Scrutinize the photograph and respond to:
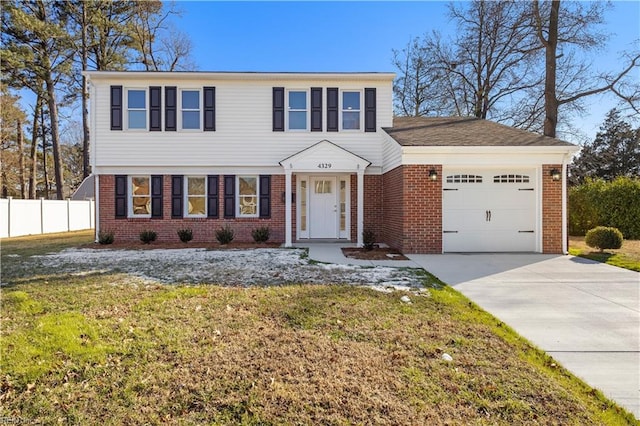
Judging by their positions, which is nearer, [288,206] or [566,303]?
[566,303]

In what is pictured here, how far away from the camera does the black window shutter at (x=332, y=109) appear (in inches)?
476

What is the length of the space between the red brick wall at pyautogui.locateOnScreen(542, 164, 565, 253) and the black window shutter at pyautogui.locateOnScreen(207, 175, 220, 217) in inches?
395

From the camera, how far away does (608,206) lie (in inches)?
567

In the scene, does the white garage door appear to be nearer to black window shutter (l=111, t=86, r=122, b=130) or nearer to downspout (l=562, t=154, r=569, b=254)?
downspout (l=562, t=154, r=569, b=254)

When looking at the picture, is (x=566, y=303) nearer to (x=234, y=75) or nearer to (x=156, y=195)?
(x=234, y=75)

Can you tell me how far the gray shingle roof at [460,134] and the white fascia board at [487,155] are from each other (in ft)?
0.62

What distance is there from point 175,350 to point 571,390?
347 cm

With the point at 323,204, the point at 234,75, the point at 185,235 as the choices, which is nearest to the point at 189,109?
the point at 234,75

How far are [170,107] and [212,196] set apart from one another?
3314 mm

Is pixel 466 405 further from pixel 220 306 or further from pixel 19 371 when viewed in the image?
pixel 19 371

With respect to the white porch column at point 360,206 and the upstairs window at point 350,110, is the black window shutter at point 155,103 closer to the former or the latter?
the upstairs window at point 350,110

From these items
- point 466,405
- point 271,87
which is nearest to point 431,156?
point 271,87

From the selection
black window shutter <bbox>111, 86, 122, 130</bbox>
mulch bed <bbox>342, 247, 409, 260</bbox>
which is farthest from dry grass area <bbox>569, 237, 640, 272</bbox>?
black window shutter <bbox>111, 86, 122, 130</bbox>

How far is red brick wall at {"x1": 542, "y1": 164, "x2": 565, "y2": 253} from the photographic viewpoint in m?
9.71
